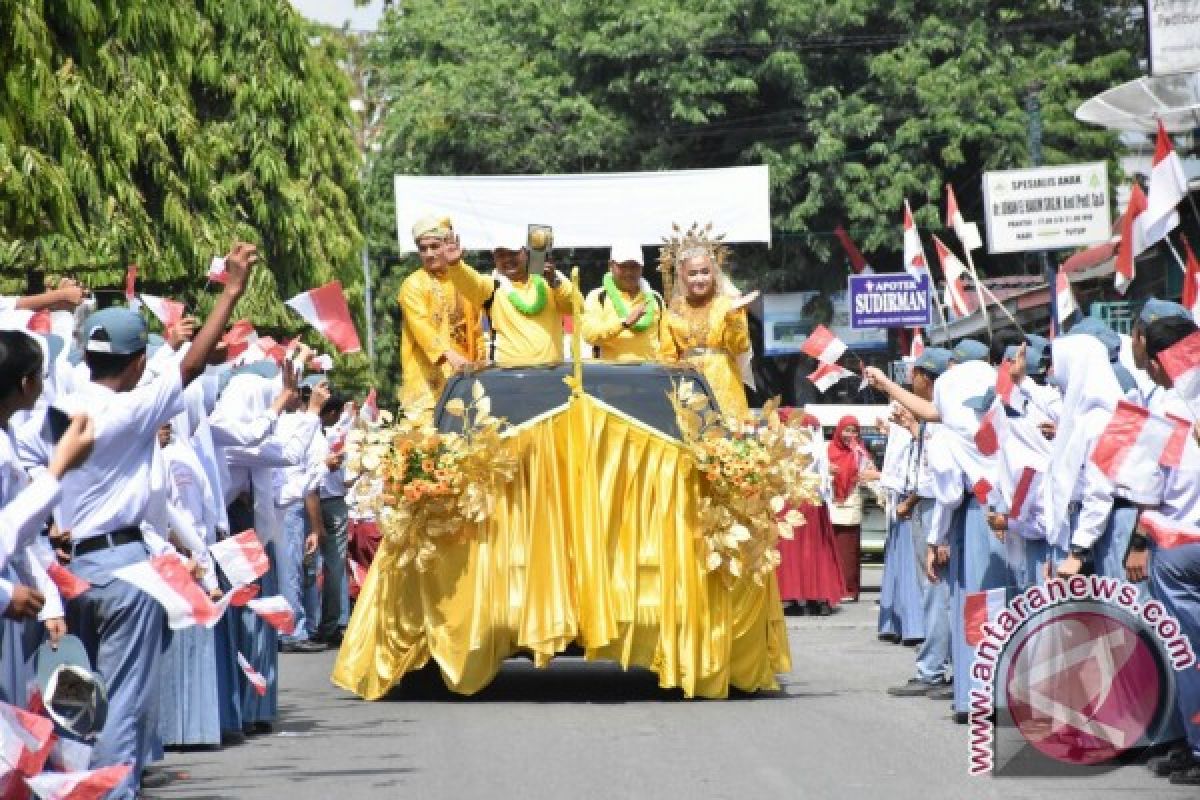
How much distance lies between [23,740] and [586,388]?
659 cm

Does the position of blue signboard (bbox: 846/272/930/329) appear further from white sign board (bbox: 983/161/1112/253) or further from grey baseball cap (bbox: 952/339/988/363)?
grey baseball cap (bbox: 952/339/988/363)

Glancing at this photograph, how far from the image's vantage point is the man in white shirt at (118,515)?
9.20 metres

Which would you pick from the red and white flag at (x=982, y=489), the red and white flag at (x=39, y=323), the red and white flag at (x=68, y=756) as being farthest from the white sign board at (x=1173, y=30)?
the red and white flag at (x=68, y=756)

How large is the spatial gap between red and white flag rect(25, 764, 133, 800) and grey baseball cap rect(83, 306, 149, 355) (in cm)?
181

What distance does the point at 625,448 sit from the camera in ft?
45.0

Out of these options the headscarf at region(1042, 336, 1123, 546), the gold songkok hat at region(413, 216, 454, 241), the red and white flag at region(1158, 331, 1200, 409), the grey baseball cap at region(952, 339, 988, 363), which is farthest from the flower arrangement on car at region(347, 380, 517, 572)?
the red and white flag at region(1158, 331, 1200, 409)

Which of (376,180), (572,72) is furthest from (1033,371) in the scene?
(376,180)

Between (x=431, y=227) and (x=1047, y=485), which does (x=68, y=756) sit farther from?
(x=431, y=227)

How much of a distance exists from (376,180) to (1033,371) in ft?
105

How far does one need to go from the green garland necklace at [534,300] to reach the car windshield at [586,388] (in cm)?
150

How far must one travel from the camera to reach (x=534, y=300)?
15992 millimetres

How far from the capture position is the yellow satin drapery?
1352 centimetres

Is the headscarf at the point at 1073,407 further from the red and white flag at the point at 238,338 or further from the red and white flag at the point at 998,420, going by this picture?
the red and white flag at the point at 238,338

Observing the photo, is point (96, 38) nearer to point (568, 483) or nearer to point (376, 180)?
point (568, 483)
